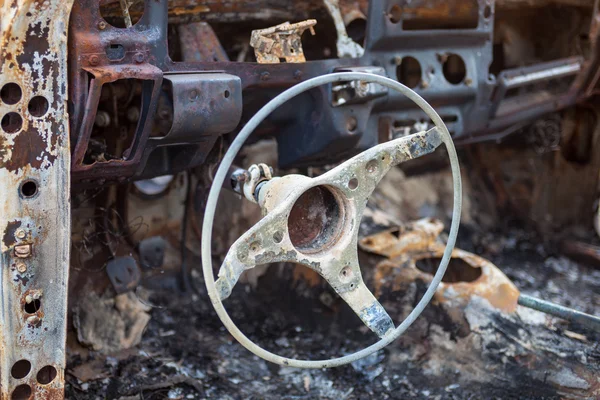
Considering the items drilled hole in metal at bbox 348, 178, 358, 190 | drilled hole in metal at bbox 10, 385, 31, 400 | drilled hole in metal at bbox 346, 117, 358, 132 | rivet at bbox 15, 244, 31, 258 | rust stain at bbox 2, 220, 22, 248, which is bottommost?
drilled hole in metal at bbox 10, 385, 31, 400

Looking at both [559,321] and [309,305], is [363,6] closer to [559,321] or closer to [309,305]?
[309,305]

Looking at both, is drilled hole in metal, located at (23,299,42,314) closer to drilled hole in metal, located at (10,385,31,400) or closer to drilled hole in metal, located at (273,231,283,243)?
drilled hole in metal, located at (10,385,31,400)

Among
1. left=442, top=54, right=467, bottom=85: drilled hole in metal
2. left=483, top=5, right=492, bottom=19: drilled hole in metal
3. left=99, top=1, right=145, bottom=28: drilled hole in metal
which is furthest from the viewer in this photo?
left=442, top=54, right=467, bottom=85: drilled hole in metal

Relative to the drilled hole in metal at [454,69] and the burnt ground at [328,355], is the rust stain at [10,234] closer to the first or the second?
the burnt ground at [328,355]

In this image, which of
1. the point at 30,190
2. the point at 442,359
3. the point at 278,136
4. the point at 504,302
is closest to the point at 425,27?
the point at 278,136

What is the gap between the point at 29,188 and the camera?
234 centimetres

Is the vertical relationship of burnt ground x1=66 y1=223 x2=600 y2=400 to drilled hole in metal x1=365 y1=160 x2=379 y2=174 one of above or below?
below

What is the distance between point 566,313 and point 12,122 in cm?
226

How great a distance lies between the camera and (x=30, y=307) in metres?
2.39

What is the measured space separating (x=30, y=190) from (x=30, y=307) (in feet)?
1.27

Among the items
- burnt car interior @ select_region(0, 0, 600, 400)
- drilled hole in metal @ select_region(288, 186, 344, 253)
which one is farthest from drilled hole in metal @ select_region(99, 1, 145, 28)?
drilled hole in metal @ select_region(288, 186, 344, 253)

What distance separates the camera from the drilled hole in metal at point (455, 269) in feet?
12.4

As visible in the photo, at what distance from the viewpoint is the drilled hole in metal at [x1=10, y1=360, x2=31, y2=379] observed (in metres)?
2.36

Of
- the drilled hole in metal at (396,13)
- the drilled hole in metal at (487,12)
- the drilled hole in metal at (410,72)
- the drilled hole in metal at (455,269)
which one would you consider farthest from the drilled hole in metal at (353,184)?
the drilled hole in metal at (487,12)
